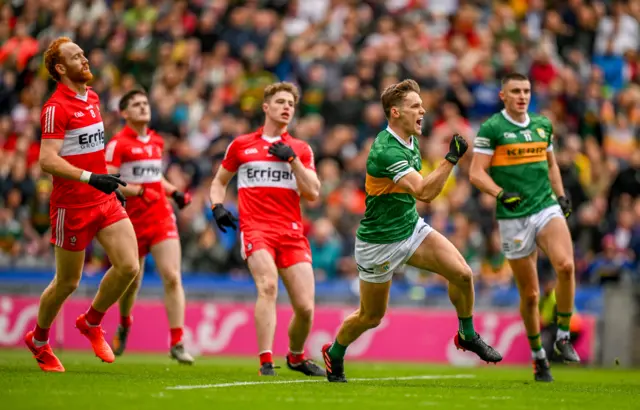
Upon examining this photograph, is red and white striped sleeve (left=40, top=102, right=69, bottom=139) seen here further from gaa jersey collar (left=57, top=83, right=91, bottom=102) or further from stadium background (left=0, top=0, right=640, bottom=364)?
stadium background (left=0, top=0, right=640, bottom=364)

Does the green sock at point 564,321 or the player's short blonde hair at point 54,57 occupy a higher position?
the player's short blonde hair at point 54,57

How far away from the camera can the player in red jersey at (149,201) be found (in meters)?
15.3

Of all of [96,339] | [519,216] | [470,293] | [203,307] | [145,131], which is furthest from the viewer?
[203,307]

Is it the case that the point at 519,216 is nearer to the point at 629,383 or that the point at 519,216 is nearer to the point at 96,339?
the point at 629,383

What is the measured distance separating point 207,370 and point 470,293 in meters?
3.89

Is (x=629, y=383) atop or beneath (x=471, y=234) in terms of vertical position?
beneath

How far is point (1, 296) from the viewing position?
20844 millimetres

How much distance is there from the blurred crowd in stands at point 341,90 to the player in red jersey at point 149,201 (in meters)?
5.92

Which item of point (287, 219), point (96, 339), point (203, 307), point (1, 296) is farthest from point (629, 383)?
point (1, 296)

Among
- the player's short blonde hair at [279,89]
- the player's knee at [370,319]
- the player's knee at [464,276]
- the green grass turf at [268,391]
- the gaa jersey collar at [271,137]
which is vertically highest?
the player's short blonde hair at [279,89]

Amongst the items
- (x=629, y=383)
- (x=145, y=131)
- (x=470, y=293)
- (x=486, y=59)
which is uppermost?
(x=486, y=59)

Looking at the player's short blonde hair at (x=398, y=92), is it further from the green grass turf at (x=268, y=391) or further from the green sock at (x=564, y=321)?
the green sock at (x=564, y=321)

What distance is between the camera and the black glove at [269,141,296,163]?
13.4 metres

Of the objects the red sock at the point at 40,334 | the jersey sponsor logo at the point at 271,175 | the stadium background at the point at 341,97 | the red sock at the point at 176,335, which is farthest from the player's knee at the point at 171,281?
the stadium background at the point at 341,97
